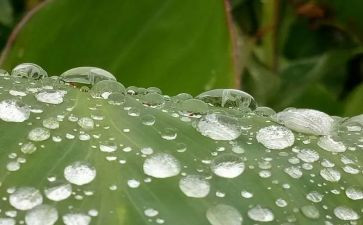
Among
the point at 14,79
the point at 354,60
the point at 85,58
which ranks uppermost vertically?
the point at 14,79

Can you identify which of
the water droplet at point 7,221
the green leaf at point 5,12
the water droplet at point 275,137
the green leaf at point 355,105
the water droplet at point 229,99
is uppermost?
the water droplet at point 275,137

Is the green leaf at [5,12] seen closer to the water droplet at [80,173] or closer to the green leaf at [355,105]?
the green leaf at [355,105]

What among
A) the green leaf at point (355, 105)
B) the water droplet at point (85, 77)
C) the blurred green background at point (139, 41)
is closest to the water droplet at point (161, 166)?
the water droplet at point (85, 77)

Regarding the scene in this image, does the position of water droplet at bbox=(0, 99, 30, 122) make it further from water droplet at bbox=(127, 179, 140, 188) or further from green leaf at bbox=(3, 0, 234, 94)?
green leaf at bbox=(3, 0, 234, 94)

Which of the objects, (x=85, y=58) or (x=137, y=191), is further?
(x=85, y=58)

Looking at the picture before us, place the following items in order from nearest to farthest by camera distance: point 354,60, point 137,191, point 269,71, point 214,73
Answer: point 137,191, point 214,73, point 269,71, point 354,60

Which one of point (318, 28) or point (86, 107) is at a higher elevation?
point (86, 107)

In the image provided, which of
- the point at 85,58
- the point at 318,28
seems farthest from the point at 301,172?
the point at 318,28

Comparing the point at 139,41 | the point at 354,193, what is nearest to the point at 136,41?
the point at 139,41

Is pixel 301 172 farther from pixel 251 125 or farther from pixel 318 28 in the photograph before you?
pixel 318 28
